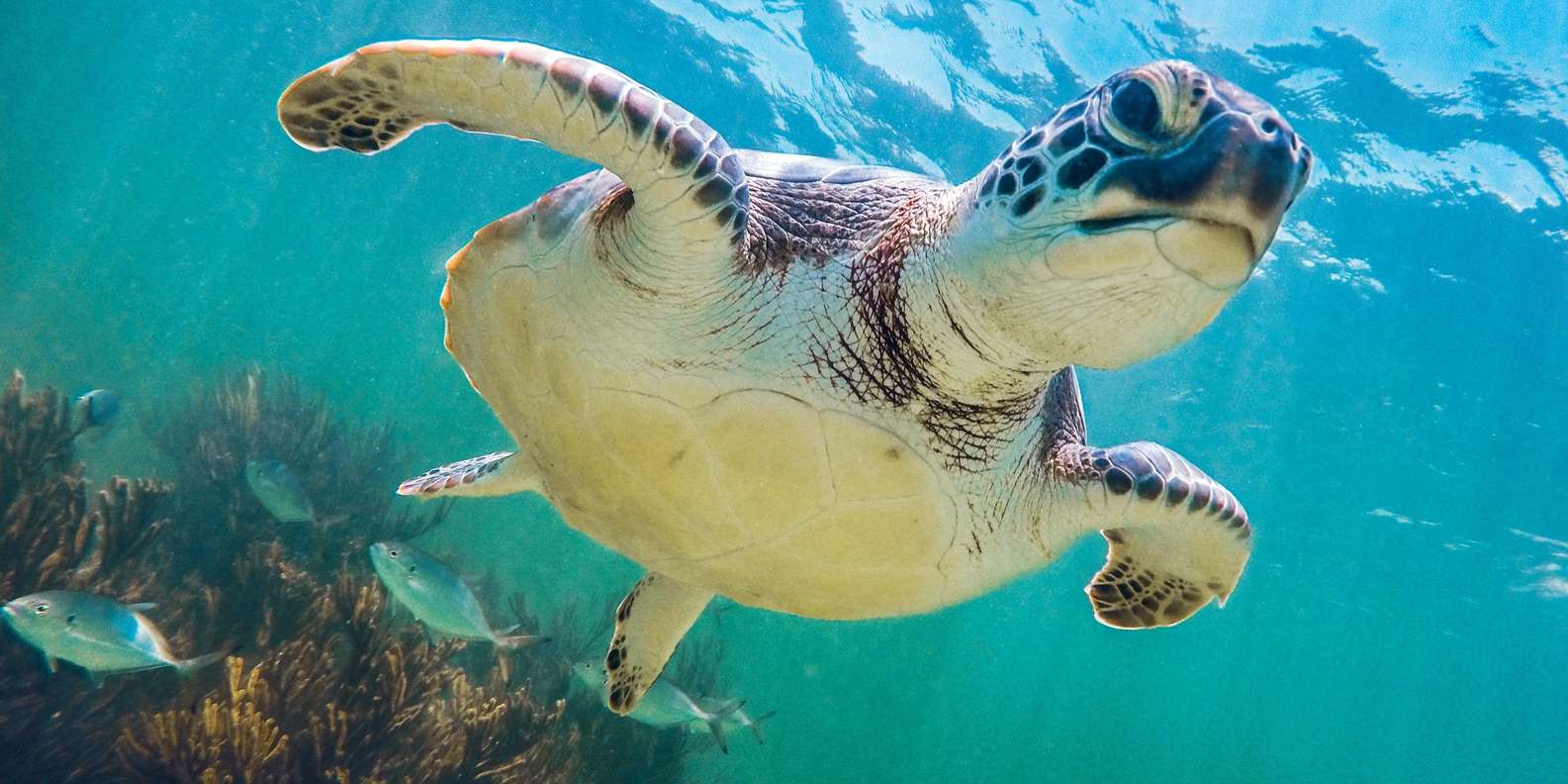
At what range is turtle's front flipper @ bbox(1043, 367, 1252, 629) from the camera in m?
2.64

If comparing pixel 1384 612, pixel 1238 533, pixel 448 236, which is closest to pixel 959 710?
pixel 1384 612

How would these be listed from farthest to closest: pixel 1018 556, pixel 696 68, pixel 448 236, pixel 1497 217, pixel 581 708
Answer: pixel 448 236 < pixel 696 68 < pixel 1497 217 < pixel 581 708 < pixel 1018 556

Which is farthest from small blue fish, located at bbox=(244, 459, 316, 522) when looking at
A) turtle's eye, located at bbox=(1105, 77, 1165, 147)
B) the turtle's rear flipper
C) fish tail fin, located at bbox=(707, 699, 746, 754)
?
turtle's eye, located at bbox=(1105, 77, 1165, 147)

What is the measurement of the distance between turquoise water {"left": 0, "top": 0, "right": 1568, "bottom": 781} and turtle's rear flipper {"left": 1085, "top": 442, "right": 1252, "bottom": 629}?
7565 mm

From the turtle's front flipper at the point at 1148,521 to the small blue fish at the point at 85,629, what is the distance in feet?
12.7

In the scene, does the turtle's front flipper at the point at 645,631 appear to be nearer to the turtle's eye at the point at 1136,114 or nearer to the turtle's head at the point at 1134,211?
the turtle's head at the point at 1134,211

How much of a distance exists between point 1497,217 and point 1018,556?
12278 mm

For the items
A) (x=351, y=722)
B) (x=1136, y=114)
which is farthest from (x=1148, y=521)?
(x=351, y=722)

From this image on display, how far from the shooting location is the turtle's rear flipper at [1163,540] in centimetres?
263

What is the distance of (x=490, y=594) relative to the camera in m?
8.95

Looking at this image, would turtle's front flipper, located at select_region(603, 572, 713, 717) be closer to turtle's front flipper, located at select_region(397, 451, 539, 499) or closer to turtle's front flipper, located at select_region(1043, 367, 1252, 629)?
turtle's front flipper, located at select_region(397, 451, 539, 499)

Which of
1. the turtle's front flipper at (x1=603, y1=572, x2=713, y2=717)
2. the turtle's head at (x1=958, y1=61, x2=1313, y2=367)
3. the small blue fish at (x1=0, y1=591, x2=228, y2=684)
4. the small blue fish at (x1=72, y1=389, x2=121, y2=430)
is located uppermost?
the turtle's head at (x1=958, y1=61, x2=1313, y2=367)

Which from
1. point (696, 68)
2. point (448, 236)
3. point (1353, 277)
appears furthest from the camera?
point (448, 236)

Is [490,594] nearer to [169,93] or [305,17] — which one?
[305,17]
